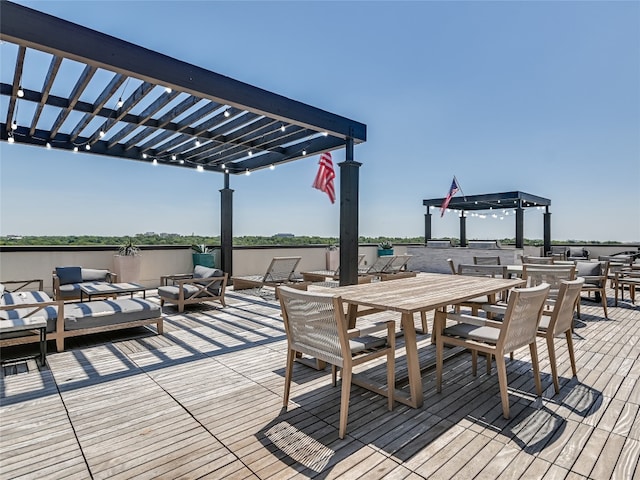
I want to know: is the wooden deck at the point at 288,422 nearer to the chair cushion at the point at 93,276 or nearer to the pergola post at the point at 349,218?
the pergola post at the point at 349,218

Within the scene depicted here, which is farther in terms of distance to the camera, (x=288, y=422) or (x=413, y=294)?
(x=413, y=294)

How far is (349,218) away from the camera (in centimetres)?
525

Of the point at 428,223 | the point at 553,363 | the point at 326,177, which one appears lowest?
the point at 553,363

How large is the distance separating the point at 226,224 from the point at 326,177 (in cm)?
301

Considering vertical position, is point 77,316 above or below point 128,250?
below

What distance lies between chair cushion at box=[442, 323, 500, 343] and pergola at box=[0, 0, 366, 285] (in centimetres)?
267

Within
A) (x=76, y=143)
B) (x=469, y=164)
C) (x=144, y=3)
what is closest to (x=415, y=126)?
(x=469, y=164)

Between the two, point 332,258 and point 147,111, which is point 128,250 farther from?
point 332,258

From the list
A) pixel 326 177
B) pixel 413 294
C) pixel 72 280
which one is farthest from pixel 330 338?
pixel 72 280

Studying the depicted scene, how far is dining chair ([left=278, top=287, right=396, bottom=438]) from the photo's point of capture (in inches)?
76.9

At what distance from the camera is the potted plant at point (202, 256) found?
8.45 metres

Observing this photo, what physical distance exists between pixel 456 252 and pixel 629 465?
10.5 metres

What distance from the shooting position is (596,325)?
15.5 feet

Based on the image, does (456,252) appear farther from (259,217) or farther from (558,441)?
(558,441)
